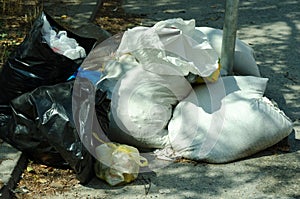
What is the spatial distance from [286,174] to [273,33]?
120 inches

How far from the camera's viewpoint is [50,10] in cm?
684

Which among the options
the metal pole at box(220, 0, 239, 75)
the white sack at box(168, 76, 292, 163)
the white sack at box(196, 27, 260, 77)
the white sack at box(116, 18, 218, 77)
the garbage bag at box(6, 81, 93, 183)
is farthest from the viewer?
the white sack at box(196, 27, 260, 77)

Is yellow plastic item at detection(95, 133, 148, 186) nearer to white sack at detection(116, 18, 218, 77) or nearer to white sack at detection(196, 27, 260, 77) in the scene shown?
white sack at detection(116, 18, 218, 77)

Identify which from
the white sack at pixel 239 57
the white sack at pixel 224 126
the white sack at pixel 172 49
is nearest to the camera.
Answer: the white sack at pixel 224 126

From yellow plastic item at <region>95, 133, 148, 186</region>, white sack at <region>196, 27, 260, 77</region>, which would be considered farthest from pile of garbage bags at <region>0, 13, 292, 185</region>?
white sack at <region>196, 27, 260, 77</region>

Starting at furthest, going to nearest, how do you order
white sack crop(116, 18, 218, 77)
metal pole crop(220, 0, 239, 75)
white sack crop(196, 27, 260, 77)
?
white sack crop(196, 27, 260, 77)
metal pole crop(220, 0, 239, 75)
white sack crop(116, 18, 218, 77)

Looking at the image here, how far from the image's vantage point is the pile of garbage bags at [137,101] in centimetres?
384

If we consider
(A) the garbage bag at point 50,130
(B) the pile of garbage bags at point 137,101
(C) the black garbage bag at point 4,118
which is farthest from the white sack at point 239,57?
(C) the black garbage bag at point 4,118

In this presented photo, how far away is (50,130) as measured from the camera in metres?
3.72

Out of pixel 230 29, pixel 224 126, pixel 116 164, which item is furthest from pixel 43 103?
pixel 230 29

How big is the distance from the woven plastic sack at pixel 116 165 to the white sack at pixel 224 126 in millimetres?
407

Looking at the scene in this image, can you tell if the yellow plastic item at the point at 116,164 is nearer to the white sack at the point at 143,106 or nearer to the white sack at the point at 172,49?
the white sack at the point at 143,106

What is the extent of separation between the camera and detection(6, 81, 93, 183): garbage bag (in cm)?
367

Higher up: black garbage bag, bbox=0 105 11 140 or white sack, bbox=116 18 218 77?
white sack, bbox=116 18 218 77
